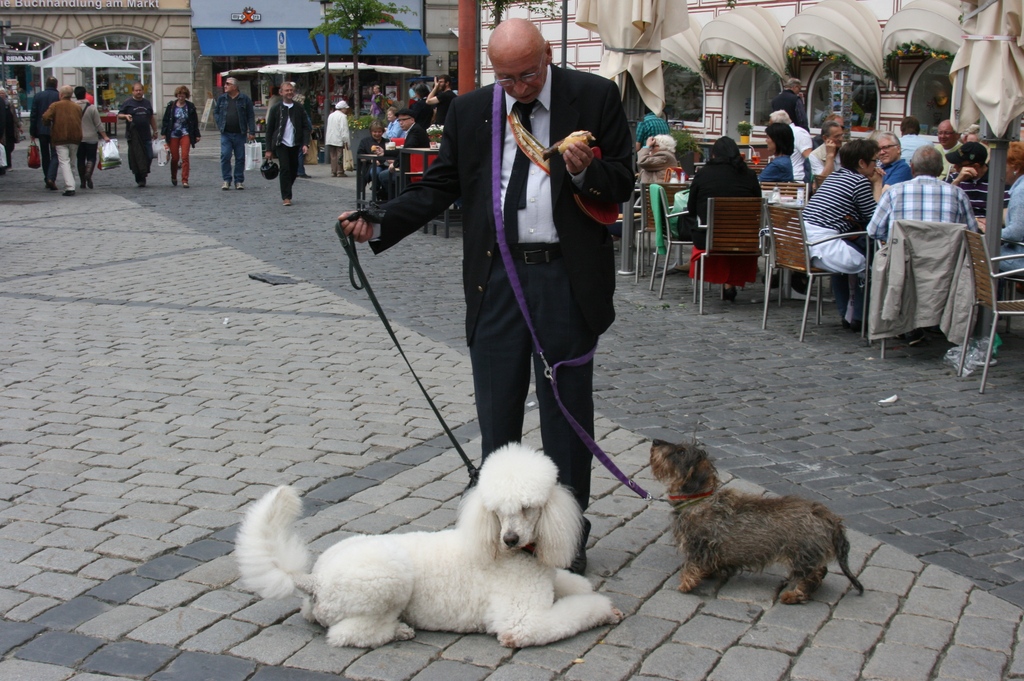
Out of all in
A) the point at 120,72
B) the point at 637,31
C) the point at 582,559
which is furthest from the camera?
the point at 120,72

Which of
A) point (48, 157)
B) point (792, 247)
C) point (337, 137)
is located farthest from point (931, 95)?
point (48, 157)

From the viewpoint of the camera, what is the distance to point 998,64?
7402 millimetres

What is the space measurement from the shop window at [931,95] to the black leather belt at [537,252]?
20.1 meters

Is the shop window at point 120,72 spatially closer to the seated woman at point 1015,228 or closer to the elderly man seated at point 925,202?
the elderly man seated at point 925,202

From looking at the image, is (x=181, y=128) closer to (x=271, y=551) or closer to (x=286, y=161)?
(x=286, y=161)

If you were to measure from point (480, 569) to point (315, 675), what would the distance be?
2.01 ft

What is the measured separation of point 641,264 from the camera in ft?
37.5

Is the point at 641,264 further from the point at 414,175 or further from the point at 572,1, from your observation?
the point at 572,1

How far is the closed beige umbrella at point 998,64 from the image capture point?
24.1 ft

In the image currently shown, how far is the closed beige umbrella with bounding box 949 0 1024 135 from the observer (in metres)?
7.35

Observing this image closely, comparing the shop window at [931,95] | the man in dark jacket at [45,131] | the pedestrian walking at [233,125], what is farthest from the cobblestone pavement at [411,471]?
the shop window at [931,95]

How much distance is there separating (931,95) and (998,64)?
16.2 meters

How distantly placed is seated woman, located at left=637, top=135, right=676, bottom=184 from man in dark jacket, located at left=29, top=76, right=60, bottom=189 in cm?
1163

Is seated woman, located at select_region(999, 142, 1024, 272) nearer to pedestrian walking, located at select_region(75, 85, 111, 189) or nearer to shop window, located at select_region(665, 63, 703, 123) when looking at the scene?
pedestrian walking, located at select_region(75, 85, 111, 189)
